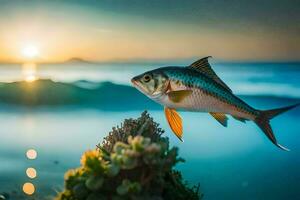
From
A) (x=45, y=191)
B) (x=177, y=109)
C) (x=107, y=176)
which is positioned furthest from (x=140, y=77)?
(x=45, y=191)

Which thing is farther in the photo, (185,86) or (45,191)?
(45,191)

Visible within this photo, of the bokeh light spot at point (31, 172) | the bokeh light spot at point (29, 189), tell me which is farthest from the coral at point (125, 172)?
the bokeh light spot at point (31, 172)

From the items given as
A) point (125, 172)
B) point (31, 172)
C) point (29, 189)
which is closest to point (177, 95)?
point (125, 172)

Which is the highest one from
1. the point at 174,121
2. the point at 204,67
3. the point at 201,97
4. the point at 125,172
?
the point at 204,67

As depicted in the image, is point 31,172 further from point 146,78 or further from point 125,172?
point 125,172

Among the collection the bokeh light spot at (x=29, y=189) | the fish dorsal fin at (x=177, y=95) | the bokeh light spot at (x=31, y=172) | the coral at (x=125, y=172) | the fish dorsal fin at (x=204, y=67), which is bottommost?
the coral at (x=125, y=172)

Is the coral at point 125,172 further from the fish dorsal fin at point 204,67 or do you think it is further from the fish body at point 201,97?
the fish dorsal fin at point 204,67

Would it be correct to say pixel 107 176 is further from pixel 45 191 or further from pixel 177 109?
pixel 45 191

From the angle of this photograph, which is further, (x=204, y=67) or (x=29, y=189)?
(x=29, y=189)
